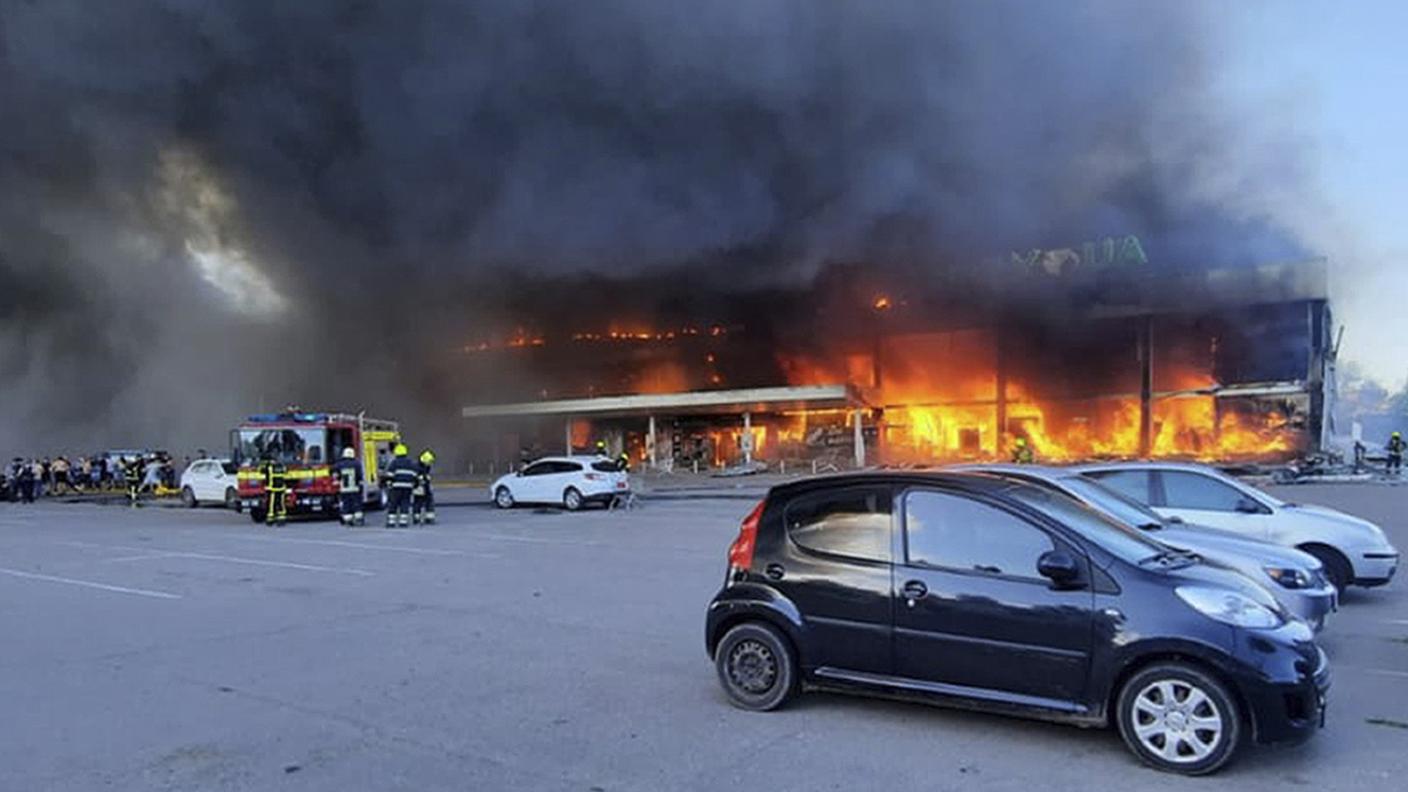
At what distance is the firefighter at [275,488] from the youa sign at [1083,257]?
37.5 m

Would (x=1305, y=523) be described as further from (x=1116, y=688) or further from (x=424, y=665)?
(x=424, y=665)

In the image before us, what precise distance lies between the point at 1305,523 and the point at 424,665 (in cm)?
743

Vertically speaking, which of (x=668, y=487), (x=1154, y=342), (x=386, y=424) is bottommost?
(x=668, y=487)

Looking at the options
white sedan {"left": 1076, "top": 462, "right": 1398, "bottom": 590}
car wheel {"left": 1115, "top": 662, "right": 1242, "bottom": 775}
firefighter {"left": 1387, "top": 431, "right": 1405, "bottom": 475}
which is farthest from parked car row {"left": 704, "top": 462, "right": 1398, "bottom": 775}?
firefighter {"left": 1387, "top": 431, "right": 1405, "bottom": 475}

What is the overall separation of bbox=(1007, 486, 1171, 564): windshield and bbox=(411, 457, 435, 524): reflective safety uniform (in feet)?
46.5

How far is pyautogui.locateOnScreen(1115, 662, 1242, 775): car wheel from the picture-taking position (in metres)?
3.91

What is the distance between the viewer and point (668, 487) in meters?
32.9

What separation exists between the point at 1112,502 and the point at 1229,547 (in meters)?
0.80

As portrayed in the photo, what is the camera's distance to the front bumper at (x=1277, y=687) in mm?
3891

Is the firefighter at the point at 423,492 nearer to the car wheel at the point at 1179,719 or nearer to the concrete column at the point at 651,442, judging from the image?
the car wheel at the point at 1179,719

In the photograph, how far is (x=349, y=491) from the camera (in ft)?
58.1

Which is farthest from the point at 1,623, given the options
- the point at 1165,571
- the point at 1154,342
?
the point at 1154,342

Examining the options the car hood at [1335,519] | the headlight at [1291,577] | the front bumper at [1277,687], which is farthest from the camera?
the car hood at [1335,519]

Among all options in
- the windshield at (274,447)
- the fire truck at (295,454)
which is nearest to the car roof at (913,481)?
the fire truck at (295,454)
